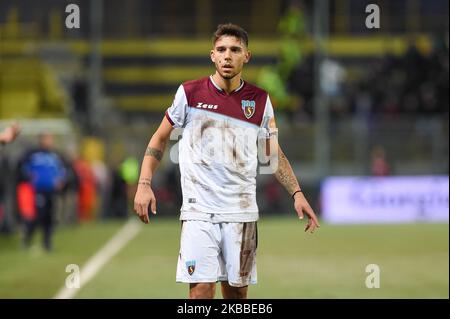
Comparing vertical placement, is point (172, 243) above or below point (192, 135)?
below

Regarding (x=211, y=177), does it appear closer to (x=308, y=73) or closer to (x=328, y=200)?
(x=328, y=200)

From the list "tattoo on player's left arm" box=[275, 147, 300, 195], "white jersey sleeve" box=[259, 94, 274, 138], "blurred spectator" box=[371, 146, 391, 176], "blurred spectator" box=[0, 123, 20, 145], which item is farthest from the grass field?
"white jersey sleeve" box=[259, 94, 274, 138]

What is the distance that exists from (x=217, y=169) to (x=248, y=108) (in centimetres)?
46

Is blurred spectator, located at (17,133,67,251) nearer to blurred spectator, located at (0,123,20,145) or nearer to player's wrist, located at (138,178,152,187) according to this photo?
Answer: blurred spectator, located at (0,123,20,145)

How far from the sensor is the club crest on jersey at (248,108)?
23.1ft

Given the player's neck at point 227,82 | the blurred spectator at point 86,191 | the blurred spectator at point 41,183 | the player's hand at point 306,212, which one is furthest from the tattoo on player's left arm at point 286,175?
the blurred spectator at point 86,191

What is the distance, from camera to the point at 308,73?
3294 centimetres

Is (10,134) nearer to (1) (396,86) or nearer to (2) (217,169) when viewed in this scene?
(2) (217,169)

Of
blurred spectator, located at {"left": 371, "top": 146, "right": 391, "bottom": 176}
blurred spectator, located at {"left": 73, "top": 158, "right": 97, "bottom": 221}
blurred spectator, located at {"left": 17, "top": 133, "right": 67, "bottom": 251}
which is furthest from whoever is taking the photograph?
blurred spectator, located at {"left": 73, "top": 158, "right": 97, "bottom": 221}

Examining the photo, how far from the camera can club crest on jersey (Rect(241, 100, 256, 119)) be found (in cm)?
703

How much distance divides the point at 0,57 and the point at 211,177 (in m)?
29.5

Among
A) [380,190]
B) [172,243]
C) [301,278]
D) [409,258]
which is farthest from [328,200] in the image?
[301,278]

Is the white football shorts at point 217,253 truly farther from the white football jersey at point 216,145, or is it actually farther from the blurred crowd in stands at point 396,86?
the blurred crowd in stands at point 396,86

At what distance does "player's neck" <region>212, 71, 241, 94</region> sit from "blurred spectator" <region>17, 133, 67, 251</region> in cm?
1131
